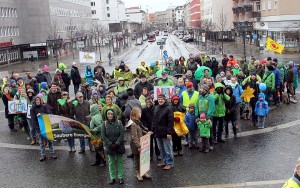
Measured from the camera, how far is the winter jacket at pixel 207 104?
1044cm

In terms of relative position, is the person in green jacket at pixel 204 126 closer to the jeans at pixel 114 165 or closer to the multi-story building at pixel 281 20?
the jeans at pixel 114 165

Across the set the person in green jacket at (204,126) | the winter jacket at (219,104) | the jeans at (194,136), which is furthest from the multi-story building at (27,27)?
the person in green jacket at (204,126)

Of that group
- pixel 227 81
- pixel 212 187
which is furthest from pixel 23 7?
pixel 212 187

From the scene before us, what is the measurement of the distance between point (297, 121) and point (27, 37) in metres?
54.7

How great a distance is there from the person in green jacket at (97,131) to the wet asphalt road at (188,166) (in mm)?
287

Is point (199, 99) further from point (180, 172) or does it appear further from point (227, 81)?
point (227, 81)

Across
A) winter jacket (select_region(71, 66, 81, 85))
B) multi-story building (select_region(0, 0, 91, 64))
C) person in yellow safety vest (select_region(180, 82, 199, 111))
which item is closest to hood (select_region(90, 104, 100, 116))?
person in yellow safety vest (select_region(180, 82, 199, 111))

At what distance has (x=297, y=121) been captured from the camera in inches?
533

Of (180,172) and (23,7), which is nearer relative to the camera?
(180,172)

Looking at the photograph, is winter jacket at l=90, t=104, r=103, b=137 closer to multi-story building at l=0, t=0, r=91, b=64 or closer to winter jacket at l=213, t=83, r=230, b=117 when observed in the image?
winter jacket at l=213, t=83, r=230, b=117

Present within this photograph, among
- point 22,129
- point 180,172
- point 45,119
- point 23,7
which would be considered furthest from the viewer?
point 23,7

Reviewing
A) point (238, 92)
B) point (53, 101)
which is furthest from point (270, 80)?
point (53, 101)

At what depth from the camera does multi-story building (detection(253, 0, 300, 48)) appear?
47.4 metres

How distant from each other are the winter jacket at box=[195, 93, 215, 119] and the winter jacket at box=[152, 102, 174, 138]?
1.67 m
